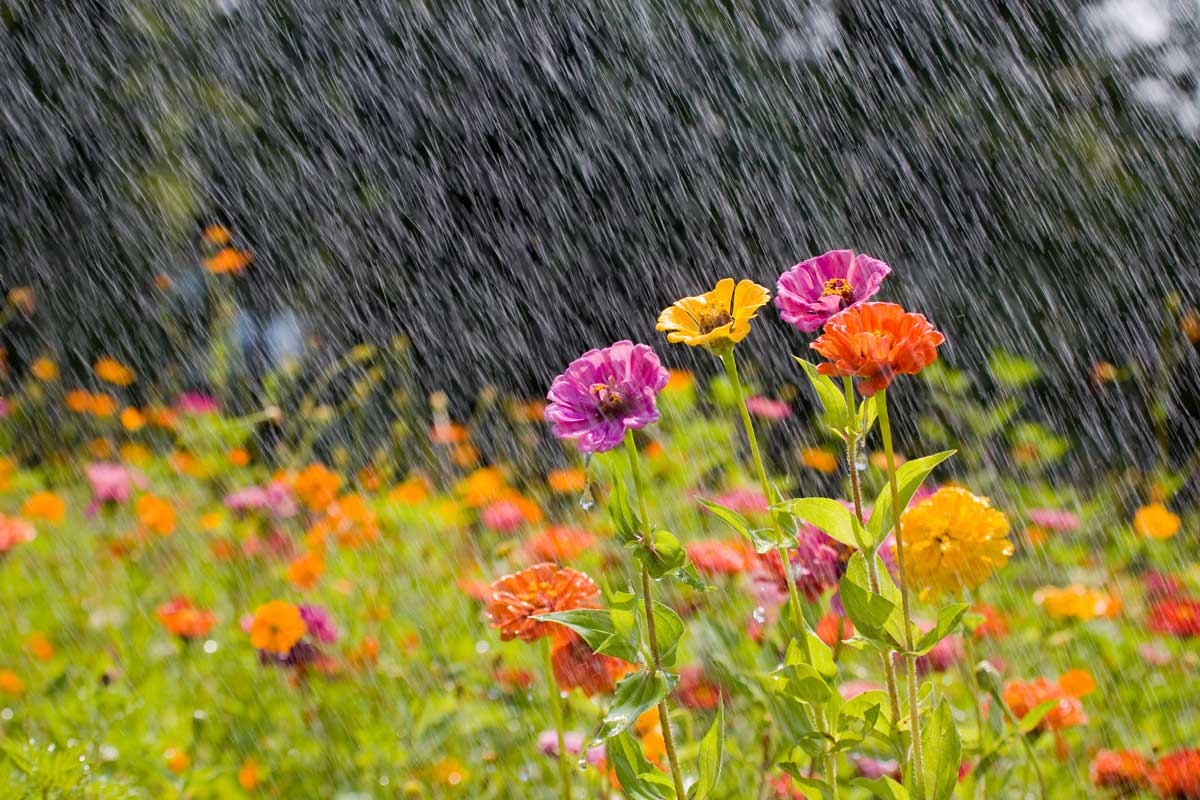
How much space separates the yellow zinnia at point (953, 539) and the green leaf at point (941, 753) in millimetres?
96

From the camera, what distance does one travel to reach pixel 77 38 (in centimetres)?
329

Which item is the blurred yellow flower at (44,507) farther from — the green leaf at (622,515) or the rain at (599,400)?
the green leaf at (622,515)

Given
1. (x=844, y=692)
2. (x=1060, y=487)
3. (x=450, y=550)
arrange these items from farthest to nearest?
(x=1060, y=487) < (x=450, y=550) < (x=844, y=692)

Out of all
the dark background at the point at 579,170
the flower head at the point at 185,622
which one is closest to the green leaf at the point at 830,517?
the flower head at the point at 185,622

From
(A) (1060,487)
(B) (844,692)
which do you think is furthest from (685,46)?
(B) (844,692)

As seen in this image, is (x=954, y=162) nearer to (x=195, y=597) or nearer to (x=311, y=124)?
(x=311, y=124)

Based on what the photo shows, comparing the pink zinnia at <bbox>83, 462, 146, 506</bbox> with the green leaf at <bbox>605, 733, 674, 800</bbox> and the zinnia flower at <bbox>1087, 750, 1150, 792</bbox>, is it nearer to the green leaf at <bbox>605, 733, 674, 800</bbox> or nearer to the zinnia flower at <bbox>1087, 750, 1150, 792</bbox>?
the green leaf at <bbox>605, 733, 674, 800</bbox>

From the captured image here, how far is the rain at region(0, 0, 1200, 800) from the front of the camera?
0.68m

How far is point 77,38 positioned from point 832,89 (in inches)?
88.9

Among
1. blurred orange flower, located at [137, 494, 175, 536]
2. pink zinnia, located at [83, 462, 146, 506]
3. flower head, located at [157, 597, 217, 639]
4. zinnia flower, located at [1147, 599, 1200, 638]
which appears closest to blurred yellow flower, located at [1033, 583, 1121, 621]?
zinnia flower, located at [1147, 599, 1200, 638]

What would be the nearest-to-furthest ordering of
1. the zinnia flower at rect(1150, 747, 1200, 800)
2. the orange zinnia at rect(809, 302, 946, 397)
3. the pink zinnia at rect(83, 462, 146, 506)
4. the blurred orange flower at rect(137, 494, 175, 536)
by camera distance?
the orange zinnia at rect(809, 302, 946, 397), the zinnia flower at rect(1150, 747, 1200, 800), the blurred orange flower at rect(137, 494, 175, 536), the pink zinnia at rect(83, 462, 146, 506)

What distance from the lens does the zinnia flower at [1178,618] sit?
3.56ft

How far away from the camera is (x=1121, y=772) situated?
0.85m

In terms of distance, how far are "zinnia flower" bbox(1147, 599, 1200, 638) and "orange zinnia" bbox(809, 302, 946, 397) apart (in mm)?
711
